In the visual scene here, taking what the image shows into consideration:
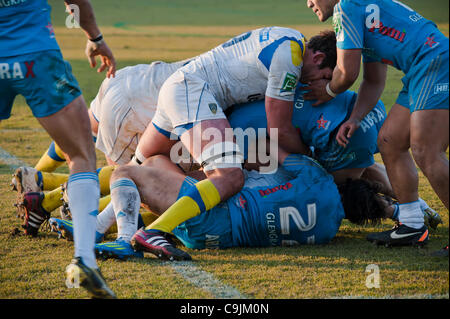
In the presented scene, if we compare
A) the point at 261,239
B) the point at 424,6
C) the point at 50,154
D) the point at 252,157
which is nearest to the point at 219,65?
the point at 252,157

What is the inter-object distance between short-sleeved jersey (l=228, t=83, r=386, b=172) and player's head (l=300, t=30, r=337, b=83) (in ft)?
0.52

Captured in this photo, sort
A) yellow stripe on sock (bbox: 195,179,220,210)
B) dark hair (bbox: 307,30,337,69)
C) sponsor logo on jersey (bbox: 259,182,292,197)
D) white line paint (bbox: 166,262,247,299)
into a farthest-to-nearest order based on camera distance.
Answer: dark hair (bbox: 307,30,337,69) → sponsor logo on jersey (bbox: 259,182,292,197) → yellow stripe on sock (bbox: 195,179,220,210) → white line paint (bbox: 166,262,247,299)

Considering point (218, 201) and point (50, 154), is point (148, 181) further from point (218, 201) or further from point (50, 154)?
point (50, 154)

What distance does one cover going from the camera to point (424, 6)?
25.9 meters

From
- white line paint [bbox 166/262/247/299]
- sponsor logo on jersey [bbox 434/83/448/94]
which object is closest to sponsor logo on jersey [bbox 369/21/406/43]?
sponsor logo on jersey [bbox 434/83/448/94]

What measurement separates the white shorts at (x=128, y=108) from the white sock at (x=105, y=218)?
104 cm

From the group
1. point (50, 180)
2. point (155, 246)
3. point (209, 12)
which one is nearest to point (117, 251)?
point (155, 246)

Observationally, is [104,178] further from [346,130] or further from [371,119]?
[371,119]

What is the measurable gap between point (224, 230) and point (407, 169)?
47.5 inches

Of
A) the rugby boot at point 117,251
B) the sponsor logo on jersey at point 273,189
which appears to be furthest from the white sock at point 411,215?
the rugby boot at point 117,251

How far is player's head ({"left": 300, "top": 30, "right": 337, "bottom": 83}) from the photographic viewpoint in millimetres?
4367

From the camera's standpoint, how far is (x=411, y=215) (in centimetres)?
392

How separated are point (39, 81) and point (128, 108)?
1.98 m

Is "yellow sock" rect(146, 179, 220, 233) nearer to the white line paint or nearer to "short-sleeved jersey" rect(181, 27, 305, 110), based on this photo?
the white line paint
